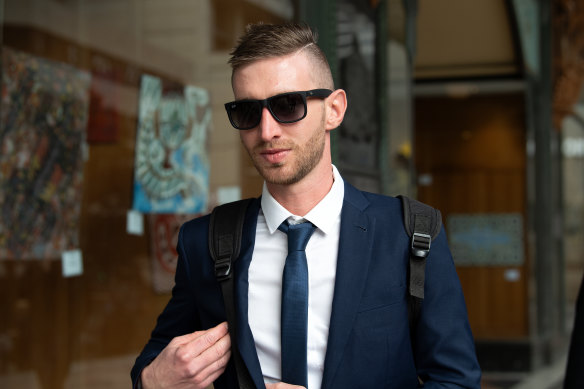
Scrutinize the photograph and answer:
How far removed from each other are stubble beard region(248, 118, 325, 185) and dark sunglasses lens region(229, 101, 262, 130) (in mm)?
60

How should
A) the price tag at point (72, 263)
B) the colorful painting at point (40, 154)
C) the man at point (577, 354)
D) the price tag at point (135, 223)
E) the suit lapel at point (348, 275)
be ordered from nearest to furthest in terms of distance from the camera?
the suit lapel at point (348, 275)
the man at point (577, 354)
the colorful painting at point (40, 154)
the price tag at point (72, 263)
the price tag at point (135, 223)

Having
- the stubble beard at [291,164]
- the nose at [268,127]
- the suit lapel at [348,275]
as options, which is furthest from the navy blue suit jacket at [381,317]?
the nose at [268,127]

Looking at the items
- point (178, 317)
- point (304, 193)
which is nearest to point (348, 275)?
point (304, 193)

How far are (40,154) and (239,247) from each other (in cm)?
229

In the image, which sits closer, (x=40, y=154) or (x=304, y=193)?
(x=304, y=193)

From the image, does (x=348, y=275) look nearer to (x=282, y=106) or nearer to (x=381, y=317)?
(x=381, y=317)

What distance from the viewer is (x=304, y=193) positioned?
1.71 m

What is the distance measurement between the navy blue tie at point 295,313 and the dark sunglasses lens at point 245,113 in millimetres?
292

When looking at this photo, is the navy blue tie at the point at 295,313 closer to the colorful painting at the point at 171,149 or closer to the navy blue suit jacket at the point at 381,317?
the navy blue suit jacket at the point at 381,317

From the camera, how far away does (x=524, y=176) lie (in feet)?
33.9

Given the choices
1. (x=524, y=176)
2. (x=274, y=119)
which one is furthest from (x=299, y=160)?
(x=524, y=176)

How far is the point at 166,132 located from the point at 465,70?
6853 millimetres

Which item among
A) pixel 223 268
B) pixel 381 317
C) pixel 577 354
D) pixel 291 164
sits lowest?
pixel 577 354

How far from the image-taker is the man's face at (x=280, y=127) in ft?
5.31
